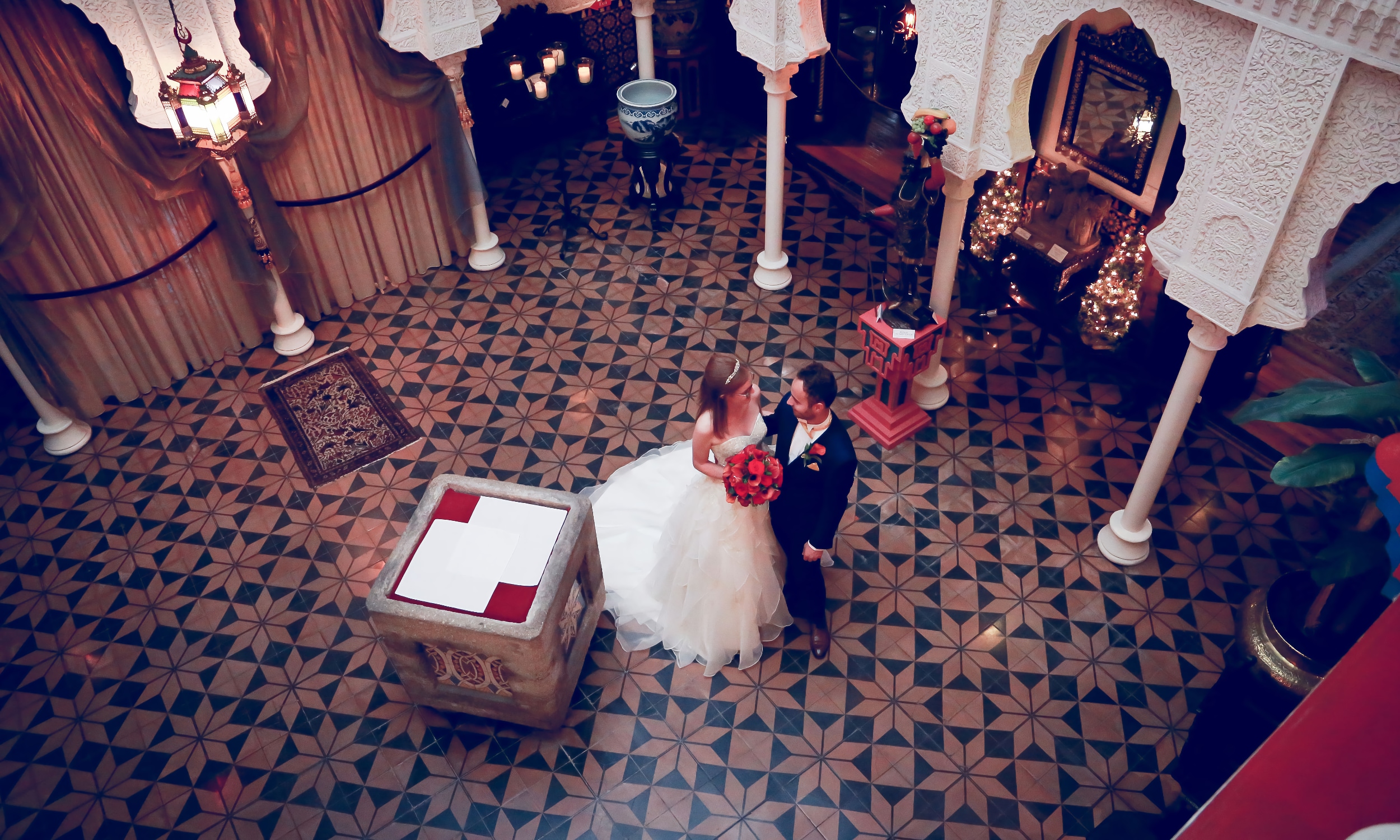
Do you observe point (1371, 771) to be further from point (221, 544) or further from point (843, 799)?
point (221, 544)

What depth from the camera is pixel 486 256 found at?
289 inches

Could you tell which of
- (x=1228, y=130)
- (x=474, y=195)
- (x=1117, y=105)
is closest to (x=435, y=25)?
(x=474, y=195)

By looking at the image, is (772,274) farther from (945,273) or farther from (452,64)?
(452,64)

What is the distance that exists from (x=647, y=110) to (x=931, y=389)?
Answer: 2.99 m

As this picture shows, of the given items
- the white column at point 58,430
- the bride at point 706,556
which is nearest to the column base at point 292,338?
the white column at point 58,430

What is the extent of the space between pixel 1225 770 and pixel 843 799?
5.22 feet

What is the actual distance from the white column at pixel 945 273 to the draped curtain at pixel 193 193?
3.51 m

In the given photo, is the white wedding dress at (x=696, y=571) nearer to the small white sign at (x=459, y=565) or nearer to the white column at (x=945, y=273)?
the small white sign at (x=459, y=565)

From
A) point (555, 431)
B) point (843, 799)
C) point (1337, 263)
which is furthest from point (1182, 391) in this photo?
point (555, 431)

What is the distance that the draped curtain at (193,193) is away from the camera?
5.16 meters

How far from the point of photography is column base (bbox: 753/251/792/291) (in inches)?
277

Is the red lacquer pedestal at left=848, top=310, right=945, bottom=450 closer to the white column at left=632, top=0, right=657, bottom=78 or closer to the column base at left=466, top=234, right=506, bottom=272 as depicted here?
the column base at left=466, top=234, right=506, bottom=272

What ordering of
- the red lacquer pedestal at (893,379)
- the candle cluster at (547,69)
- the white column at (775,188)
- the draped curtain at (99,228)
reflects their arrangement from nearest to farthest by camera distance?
the draped curtain at (99,228)
the red lacquer pedestal at (893,379)
the white column at (775,188)
the candle cluster at (547,69)

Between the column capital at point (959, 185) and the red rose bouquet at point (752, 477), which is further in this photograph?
the column capital at point (959, 185)
